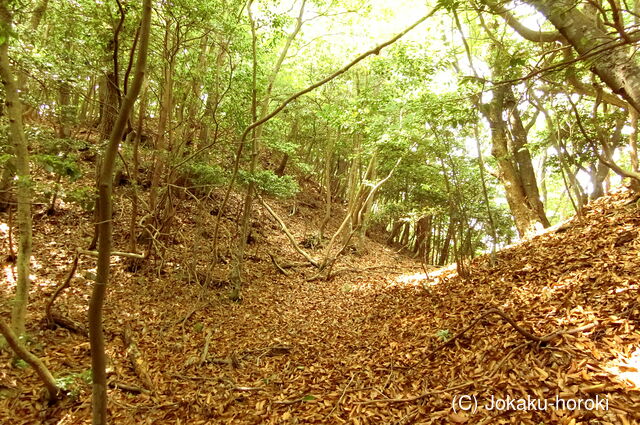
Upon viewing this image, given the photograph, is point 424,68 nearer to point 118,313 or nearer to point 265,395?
point 265,395

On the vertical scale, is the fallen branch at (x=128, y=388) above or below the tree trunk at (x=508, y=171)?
below

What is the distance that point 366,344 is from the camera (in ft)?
16.3

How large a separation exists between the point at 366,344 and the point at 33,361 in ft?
12.3

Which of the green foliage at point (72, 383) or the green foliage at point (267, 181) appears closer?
the green foliage at point (72, 383)

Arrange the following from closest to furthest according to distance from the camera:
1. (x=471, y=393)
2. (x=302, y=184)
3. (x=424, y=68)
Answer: (x=471, y=393)
(x=424, y=68)
(x=302, y=184)

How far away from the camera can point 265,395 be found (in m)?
3.97

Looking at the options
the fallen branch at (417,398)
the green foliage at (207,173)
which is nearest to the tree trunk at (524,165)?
the fallen branch at (417,398)

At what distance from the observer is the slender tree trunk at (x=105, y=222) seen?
200 cm

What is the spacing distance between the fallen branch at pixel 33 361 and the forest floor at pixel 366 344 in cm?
15

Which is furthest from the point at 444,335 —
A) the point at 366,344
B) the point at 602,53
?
the point at 602,53

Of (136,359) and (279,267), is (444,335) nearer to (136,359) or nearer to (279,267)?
(136,359)

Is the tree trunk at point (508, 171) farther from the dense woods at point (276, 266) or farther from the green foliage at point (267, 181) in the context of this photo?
the green foliage at point (267, 181)

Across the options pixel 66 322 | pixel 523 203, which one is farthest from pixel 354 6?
pixel 66 322

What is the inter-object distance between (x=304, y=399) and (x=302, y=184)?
18047mm
